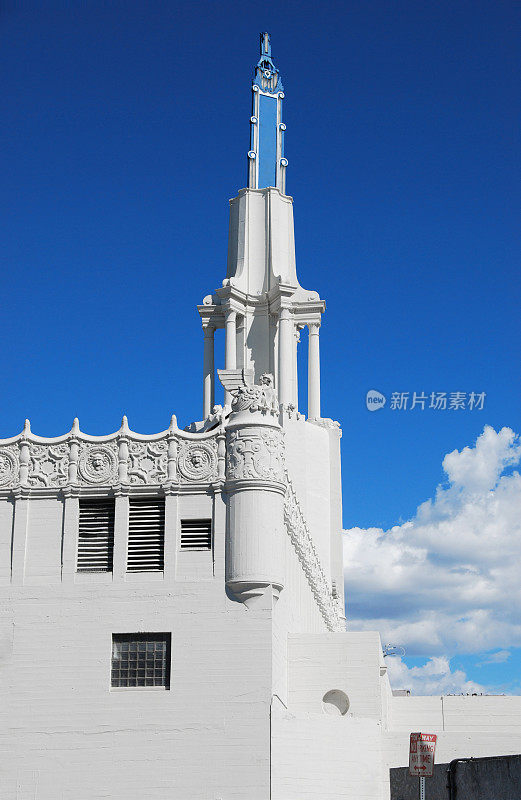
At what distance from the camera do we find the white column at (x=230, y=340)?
60.7 m

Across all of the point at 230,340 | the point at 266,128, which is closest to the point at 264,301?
the point at 230,340

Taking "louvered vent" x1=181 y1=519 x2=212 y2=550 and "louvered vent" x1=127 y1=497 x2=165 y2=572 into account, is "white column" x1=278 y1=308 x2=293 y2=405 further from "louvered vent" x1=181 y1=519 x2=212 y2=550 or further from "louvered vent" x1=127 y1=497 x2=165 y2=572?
"louvered vent" x1=181 y1=519 x2=212 y2=550

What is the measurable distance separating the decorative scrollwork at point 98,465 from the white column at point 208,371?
27854mm

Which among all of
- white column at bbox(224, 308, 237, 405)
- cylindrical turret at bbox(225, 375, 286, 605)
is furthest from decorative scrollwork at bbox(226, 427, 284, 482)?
white column at bbox(224, 308, 237, 405)

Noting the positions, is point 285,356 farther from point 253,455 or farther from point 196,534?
point 196,534

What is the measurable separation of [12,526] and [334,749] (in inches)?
508

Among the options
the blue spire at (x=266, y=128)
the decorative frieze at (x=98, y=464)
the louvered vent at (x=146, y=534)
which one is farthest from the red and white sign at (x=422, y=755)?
the blue spire at (x=266, y=128)

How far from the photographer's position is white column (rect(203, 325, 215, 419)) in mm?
63688

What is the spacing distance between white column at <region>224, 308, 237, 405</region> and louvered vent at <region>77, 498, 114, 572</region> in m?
26.0

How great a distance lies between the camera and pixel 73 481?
34906 mm

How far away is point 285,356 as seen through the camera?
59719 millimetres

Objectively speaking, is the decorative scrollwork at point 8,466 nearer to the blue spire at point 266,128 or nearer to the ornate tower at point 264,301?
the ornate tower at point 264,301

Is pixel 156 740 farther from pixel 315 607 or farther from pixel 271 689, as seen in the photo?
pixel 315 607

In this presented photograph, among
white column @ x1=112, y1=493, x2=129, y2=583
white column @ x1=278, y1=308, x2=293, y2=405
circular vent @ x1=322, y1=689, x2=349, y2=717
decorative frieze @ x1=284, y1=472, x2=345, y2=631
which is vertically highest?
white column @ x1=278, y1=308, x2=293, y2=405
